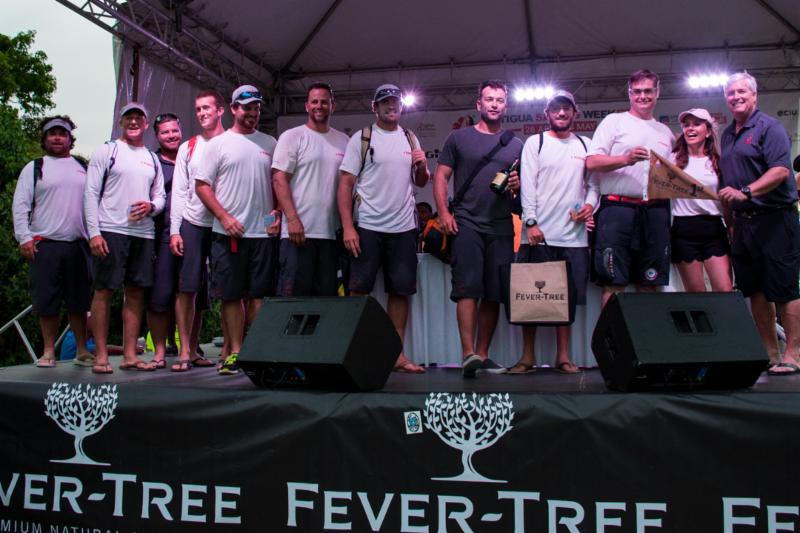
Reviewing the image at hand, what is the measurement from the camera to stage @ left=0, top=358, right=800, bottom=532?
2.40 m

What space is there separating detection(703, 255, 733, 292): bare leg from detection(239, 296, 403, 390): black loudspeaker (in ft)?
6.04

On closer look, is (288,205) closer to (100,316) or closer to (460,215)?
(460,215)

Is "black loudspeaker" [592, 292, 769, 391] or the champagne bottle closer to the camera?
"black loudspeaker" [592, 292, 769, 391]

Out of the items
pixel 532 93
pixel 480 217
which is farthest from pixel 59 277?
pixel 532 93

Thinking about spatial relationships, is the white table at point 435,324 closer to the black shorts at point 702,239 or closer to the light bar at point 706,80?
the black shorts at point 702,239

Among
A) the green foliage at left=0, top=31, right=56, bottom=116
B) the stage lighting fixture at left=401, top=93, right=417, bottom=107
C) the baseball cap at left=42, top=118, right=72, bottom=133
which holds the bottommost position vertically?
the baseball cap at left=42, top=118, right=72, bottom=133

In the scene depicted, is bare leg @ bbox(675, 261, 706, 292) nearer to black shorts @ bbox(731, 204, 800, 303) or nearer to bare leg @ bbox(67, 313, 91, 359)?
black shorts @ bbox(731, 204, 800, 303)

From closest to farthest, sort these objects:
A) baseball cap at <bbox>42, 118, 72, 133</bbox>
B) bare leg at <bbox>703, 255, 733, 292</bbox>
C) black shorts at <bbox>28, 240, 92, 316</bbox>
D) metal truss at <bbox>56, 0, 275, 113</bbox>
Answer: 1. bare leg at <bbox>703, 255, 733, 292</bbox>
2. black shorts at <bbox>28, 240, 92, 316</bbox>
3. baseball cap at <bbox>42, 118, 72, 133</bbox>
4. metal truss at <bbox>56, 0, 275, 113</bbox>

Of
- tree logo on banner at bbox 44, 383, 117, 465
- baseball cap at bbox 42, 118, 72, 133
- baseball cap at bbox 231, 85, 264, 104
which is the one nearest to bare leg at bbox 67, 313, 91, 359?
baseball cap at bbox 42, 118, 72, 133

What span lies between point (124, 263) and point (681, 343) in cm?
294

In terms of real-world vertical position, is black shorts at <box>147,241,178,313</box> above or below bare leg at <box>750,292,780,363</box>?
above

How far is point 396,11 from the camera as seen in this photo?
923 cm

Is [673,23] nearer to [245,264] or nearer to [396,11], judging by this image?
[396,11]

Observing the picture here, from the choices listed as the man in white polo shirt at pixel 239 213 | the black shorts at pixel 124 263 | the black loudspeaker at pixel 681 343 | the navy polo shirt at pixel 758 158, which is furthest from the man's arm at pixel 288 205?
the navy polo shirt at pixel 758 158
